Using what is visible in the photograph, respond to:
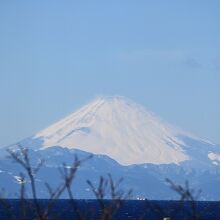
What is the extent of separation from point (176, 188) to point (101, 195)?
2.59 feet

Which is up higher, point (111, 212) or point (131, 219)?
point (111, 212)

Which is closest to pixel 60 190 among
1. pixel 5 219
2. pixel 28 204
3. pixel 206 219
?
pixel 28 204

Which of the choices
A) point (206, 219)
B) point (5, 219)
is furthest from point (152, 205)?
point (206, 219)

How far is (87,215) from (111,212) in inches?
14.7

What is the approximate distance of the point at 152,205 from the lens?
8.68m

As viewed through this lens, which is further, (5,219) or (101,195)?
(5,219)

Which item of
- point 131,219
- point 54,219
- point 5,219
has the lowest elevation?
point 131,219

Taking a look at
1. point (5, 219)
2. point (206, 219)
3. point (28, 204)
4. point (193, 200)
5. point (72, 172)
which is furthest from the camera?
point (206, 219)

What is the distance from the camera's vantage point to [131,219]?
86.4 meters

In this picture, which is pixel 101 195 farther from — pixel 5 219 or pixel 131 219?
pixel 131 219

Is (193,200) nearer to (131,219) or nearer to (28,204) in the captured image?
(28,204)

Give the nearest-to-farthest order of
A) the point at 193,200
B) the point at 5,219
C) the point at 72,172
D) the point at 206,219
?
1. the point at 72,172
2. the point at 193,200
3. the point at 5,219
4. the point at 206,219

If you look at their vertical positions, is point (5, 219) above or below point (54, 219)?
below

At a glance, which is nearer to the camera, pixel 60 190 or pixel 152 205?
pixel 60 190
